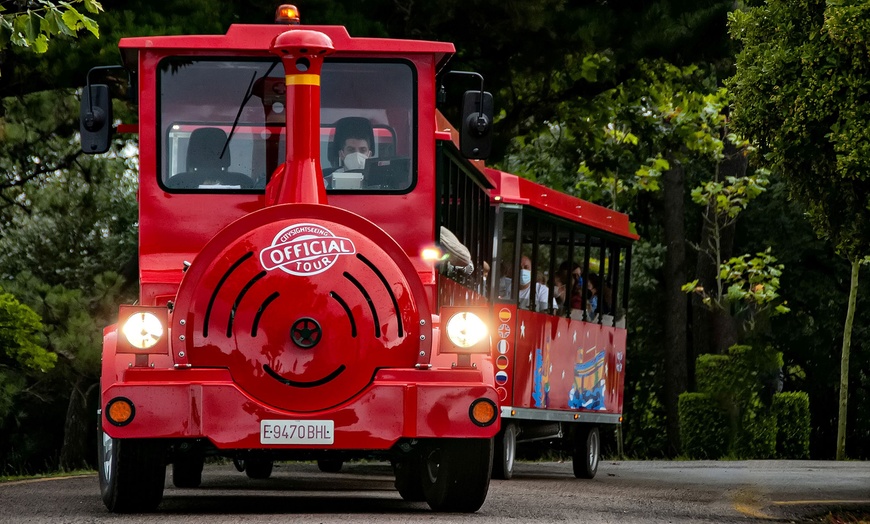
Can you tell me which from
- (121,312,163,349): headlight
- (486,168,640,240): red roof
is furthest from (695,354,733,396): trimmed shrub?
(121,312,163,349): headlight

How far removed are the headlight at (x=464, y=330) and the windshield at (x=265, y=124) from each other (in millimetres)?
1451

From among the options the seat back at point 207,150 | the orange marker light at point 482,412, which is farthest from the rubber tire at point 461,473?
the seat back at point 207,150

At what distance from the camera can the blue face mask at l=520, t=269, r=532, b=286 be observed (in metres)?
19.7

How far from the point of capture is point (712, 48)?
19.8 m

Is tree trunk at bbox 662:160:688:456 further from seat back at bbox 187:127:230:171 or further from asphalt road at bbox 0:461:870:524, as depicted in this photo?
seat back at bbox 187:127:230:171

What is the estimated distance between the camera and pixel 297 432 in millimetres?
10094

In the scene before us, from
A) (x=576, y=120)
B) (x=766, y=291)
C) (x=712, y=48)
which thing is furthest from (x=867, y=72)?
(x=766, y=291)

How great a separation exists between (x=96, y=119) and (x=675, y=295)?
101ft

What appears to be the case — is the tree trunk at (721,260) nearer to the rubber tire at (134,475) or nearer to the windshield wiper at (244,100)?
the windshield wiper at (244,100)

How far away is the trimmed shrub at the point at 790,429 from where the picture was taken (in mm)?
36594

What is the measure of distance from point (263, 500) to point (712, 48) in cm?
926

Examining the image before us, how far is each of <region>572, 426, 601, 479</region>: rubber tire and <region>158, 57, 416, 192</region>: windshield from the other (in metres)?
10.5

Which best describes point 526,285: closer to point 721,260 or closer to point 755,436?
point 755,436

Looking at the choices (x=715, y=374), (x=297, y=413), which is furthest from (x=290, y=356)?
(x=715, y=374)
